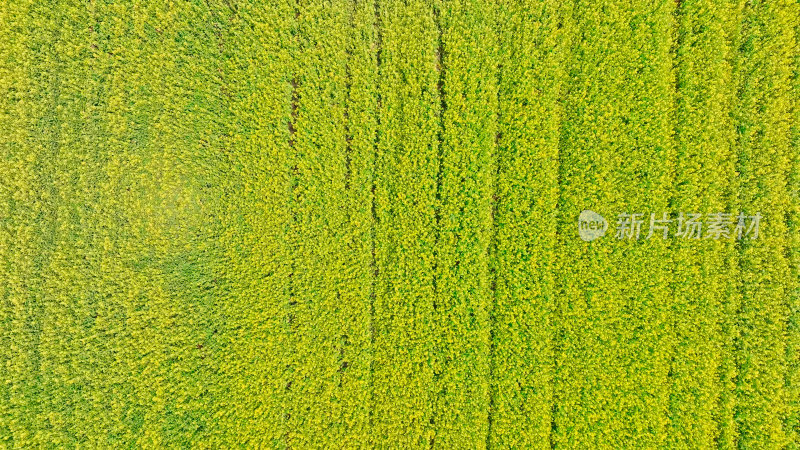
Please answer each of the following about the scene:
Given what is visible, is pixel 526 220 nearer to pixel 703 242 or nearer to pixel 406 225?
pixel 406 225

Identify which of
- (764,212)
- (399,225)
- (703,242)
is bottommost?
(703,242)

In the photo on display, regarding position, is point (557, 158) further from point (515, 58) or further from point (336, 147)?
point (336, 147)

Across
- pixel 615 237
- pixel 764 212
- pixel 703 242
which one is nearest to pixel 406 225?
pixel 615 237

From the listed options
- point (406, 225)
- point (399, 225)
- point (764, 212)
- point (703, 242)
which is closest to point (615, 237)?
point (703, 242)

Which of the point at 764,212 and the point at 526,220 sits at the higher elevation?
the point at 764,212

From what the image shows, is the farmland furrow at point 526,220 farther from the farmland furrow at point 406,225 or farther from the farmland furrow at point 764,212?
the farmland furrow at point 764,212

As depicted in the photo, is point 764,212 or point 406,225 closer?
point 764,212

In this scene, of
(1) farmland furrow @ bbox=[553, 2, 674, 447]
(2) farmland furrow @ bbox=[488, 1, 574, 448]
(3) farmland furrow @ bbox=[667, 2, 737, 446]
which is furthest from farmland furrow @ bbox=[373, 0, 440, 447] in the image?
(3) farmland furrow @ bbox=[667, 2, 737, 446]

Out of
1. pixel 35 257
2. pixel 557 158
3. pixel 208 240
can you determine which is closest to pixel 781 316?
pixel 557 158
